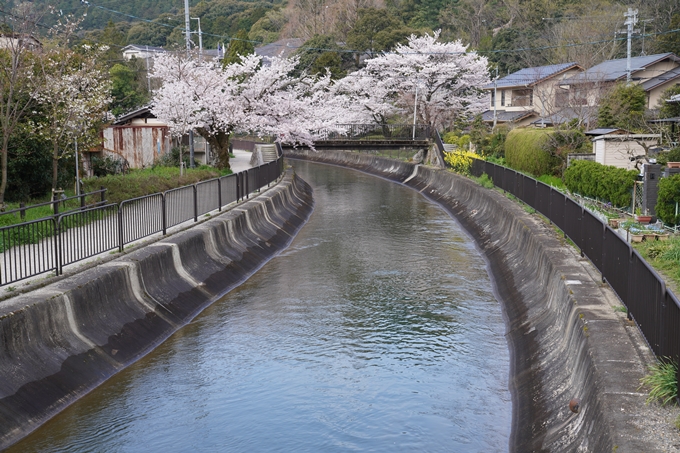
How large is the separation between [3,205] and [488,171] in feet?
71.0

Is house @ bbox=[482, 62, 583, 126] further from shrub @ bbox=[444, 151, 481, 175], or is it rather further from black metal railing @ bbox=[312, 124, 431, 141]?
shrub @ bbox=[444, 151, 481, 175]

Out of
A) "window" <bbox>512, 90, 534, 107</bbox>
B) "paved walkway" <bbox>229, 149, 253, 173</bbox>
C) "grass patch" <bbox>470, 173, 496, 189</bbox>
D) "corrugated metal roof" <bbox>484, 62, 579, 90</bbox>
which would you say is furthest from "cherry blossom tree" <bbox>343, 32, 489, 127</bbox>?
"grass patch" <bbox>470, 173, 496, 189</bbox>

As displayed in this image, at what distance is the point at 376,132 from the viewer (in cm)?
6612

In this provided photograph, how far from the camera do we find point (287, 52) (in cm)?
9262

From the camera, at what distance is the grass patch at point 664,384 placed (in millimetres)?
8202

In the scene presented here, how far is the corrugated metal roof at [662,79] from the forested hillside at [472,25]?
10.8 feet

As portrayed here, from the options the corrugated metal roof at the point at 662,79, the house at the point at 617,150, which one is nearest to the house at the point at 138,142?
the house at the point at 617,150

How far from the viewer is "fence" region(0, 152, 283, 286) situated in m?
13.4

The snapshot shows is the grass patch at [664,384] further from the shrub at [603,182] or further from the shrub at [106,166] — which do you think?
the shrub at [106,166]

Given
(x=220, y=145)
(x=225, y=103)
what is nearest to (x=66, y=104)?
(x=225, y=103)

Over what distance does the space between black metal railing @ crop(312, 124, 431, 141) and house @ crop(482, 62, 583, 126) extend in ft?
24.3

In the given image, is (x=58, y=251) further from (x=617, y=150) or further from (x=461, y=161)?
(x=461, y=161)

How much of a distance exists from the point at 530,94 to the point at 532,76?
1559 millimetres

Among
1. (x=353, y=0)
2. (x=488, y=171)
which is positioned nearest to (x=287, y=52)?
(x=353, y=0)
